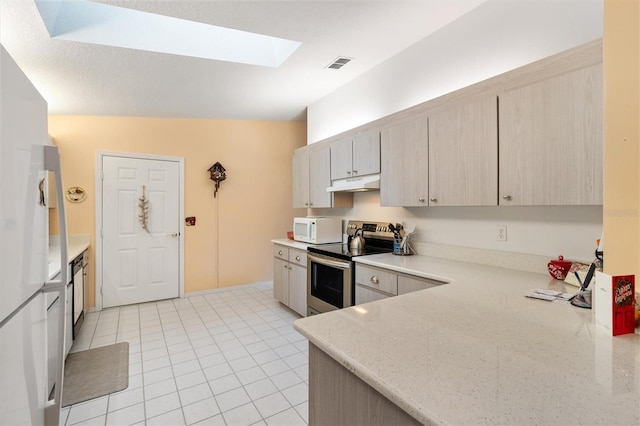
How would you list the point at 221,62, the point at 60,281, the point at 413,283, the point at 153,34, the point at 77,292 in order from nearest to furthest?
the point at 60,281 → the point at 413,283 → the point at 153,34 → the point at 221,62 → the point at 77,292

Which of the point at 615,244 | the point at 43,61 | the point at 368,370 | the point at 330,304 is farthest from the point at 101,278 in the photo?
the point at 615,244

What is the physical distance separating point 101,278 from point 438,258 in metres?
4.09

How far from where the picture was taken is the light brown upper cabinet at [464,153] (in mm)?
1961

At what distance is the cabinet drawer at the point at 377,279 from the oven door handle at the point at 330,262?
0.13 metres

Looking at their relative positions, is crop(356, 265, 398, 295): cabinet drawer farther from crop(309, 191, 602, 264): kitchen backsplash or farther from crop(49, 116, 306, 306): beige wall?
crop(49, 116, 306, 306): beige wall

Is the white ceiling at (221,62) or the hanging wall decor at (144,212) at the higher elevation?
the white ceiling at (221,62)

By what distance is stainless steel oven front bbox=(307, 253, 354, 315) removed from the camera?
2.71 metres

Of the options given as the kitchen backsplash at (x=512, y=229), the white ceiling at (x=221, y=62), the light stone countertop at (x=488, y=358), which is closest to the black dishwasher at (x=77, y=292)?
the white ceiling at (x=221, y=62)

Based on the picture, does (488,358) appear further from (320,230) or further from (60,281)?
(320,230)

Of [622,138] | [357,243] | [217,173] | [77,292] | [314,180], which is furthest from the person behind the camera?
[217,173]

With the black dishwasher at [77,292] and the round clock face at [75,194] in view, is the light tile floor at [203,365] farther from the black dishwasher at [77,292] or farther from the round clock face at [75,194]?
the round clock face at [75,194]

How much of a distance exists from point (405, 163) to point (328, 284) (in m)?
1.34

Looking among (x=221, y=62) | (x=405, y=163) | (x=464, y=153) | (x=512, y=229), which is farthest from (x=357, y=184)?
(x=221, y=62)

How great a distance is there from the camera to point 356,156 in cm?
315
